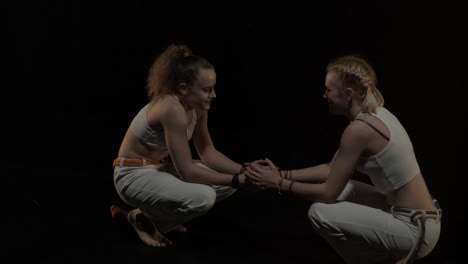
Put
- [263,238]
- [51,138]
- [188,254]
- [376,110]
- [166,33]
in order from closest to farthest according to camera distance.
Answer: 1. [376,110]
2. [188,254]
3. [263,238]
4. [166,33]
5. [51,138]

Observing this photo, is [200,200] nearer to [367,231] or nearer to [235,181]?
[235,181]

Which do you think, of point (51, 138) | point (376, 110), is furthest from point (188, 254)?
point (51, 138)

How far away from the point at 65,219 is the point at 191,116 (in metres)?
0.91

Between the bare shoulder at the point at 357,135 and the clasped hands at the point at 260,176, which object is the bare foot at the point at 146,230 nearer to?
the clasped hands at the point at 260,176

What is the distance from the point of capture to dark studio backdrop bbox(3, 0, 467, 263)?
10.5 feet

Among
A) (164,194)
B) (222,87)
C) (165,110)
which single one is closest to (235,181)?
(164,194)

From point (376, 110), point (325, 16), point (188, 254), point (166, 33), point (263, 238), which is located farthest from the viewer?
point (166, 33)

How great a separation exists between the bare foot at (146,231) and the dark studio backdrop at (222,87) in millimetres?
188

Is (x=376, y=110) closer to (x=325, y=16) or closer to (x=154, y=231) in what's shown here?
(x=325, y=16)

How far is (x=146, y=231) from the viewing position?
2994 millimetres

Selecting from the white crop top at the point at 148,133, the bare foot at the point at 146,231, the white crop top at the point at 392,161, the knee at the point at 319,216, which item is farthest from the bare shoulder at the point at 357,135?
the bare foot at the point at 146,231

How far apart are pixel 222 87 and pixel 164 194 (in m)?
1.01

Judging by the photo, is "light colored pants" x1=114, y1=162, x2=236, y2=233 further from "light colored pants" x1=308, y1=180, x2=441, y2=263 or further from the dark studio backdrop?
"light colored pants" x1=308, y1=180, x2=441, y2=263

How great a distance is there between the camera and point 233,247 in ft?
9.73
